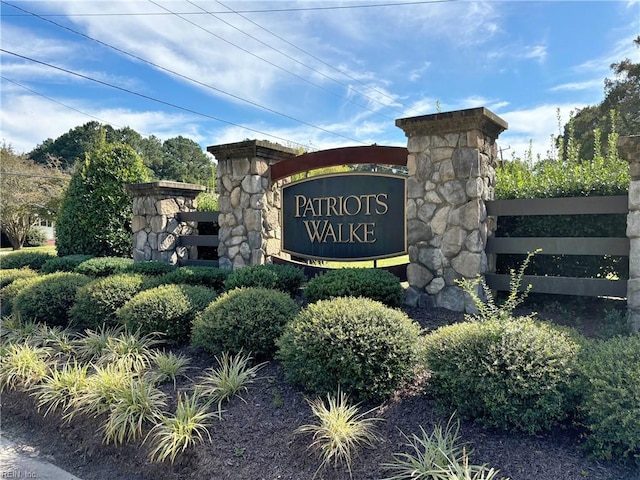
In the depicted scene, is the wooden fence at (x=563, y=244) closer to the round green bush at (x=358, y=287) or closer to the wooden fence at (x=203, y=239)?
the round green bush at (x=358, y=287)

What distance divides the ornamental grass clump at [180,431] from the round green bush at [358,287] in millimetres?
1857

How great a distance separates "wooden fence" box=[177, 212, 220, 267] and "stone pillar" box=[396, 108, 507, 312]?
3285 millimetres

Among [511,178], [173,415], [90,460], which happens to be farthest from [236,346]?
[511,178]

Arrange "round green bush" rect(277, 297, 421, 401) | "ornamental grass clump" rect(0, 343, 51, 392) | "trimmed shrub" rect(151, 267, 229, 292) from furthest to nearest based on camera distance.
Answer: "trimmed shrub" rect(151, 267, 229, 292) < "ornamental grass clump" rect(0, 343, 51, 392) < "round green bush" rect(277, 297, 421, 401)

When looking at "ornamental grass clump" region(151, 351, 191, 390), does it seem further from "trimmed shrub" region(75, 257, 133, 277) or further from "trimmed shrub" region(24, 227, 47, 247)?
"trimmed shrub" region(24, 227, 47, 247)

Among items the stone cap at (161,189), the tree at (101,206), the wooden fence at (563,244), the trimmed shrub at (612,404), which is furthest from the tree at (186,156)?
the trimmed shrub at (612,404)

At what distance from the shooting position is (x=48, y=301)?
211 inches

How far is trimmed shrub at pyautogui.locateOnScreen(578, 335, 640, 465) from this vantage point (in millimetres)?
2268

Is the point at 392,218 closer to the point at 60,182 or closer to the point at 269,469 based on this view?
the point at 269,469

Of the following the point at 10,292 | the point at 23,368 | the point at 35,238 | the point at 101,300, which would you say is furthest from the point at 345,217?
the point at 35,238

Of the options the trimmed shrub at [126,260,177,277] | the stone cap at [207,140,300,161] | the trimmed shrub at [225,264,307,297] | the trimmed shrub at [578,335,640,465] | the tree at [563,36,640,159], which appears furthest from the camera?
the tree at [563,36,640,159]

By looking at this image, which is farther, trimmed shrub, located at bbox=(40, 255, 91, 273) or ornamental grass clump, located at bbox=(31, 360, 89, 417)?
trimmed shrub, located at bbox=(40, 255, 91, 273)

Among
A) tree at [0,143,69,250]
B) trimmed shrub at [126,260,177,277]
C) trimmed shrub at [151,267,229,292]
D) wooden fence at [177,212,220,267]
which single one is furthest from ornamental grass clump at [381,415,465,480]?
tree at [0,143,69,250]

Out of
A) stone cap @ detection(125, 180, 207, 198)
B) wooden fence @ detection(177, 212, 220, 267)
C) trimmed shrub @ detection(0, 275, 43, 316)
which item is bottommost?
trimmed shrub @ detection(0, 275, 43, 316)
